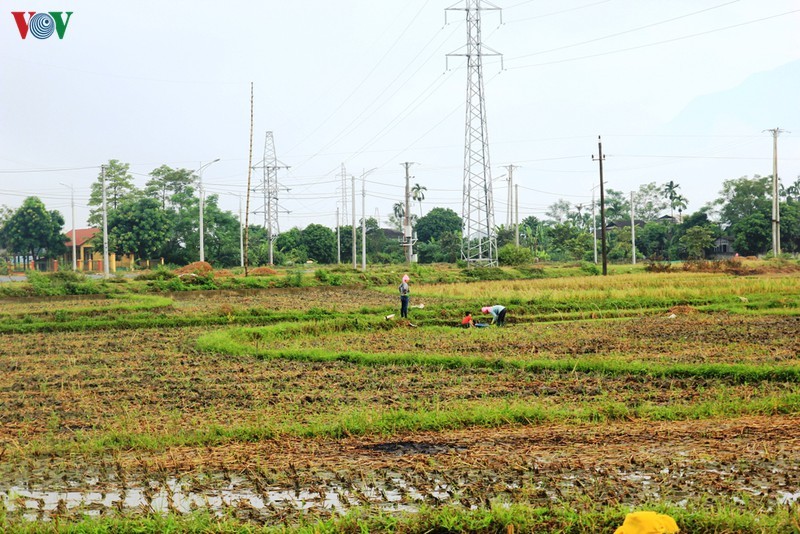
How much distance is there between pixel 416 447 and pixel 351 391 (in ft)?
11.9

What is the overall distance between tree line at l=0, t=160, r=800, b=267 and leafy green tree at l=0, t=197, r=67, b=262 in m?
0.09

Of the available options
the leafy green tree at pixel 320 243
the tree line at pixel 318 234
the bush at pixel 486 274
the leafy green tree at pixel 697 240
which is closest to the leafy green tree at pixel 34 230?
the tree line at pixel 318 234

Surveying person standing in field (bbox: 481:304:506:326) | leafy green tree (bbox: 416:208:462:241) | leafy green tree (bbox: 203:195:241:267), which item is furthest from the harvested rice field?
leafy green tree (bbox: 416:208:462:241)

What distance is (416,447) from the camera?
8305mm

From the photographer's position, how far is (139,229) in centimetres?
5916

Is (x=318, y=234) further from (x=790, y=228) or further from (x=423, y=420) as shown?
(x=423, y=420)

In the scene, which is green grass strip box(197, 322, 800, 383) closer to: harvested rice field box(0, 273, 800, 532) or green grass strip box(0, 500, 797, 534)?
harvested rice field box(0, 273, 800, 532)

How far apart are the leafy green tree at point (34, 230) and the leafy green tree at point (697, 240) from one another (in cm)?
5879

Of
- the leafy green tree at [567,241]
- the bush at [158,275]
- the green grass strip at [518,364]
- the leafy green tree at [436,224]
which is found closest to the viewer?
the green grass strip at [518,364]

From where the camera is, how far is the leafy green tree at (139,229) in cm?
5916

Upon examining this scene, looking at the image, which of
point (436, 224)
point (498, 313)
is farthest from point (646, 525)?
point (436, 224)

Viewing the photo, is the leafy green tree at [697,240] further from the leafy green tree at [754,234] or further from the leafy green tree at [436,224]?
the leafy green tree at [436,224]

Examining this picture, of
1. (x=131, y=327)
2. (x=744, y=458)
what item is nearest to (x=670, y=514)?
(x=744, y=458)

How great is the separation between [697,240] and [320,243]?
36.7 m
